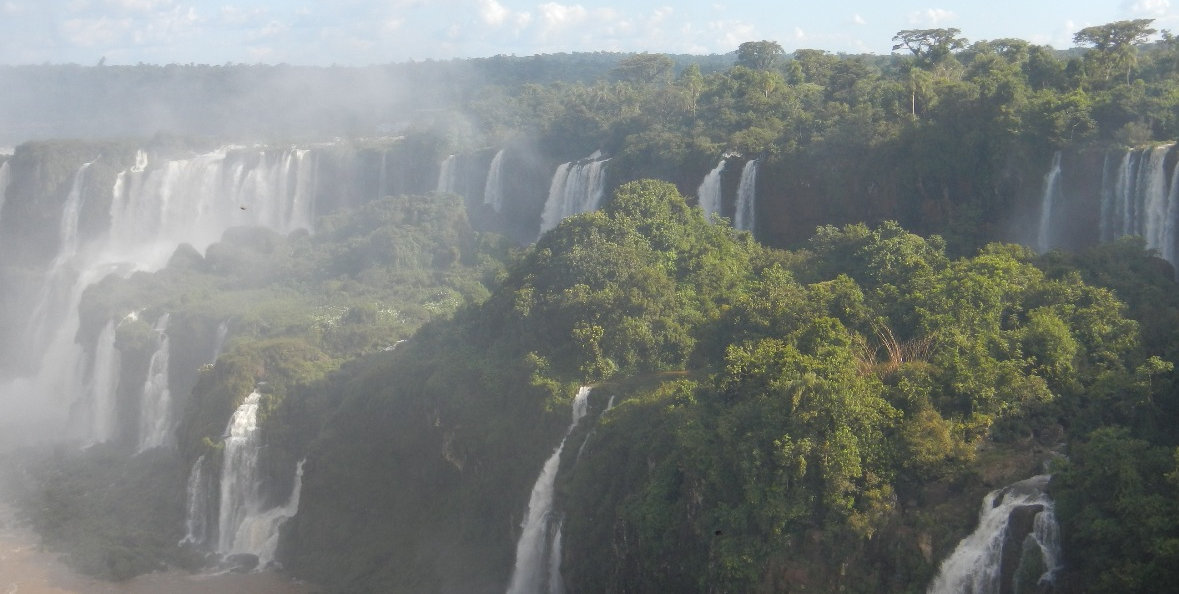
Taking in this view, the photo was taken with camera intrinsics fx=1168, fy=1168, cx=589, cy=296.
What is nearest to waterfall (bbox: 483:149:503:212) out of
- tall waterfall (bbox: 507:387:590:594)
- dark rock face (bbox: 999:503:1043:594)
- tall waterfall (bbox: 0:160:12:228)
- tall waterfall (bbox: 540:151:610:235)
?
tall waterfall (bbox: 540:151:610:235)

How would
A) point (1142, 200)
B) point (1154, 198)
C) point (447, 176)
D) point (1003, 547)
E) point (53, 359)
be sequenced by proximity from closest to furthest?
point (1003, 547) → point (1154, 198) → point (1142, 200) → point (53, 359) → point (447, 176)

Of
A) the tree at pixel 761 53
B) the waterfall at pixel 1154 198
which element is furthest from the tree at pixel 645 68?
the waterfall at pixel 1154 198

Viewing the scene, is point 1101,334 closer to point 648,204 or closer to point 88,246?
point 648,204

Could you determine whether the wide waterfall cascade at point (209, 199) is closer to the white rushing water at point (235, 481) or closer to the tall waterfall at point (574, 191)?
the tall waterfall at point (574, 191)

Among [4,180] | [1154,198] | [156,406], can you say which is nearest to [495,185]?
[156,406]

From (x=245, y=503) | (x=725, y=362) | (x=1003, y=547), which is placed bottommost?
(x=245, y=503)

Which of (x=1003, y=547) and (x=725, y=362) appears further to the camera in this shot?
(x=725, y=362)

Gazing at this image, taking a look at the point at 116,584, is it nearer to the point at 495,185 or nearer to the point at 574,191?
the point at 574,191
